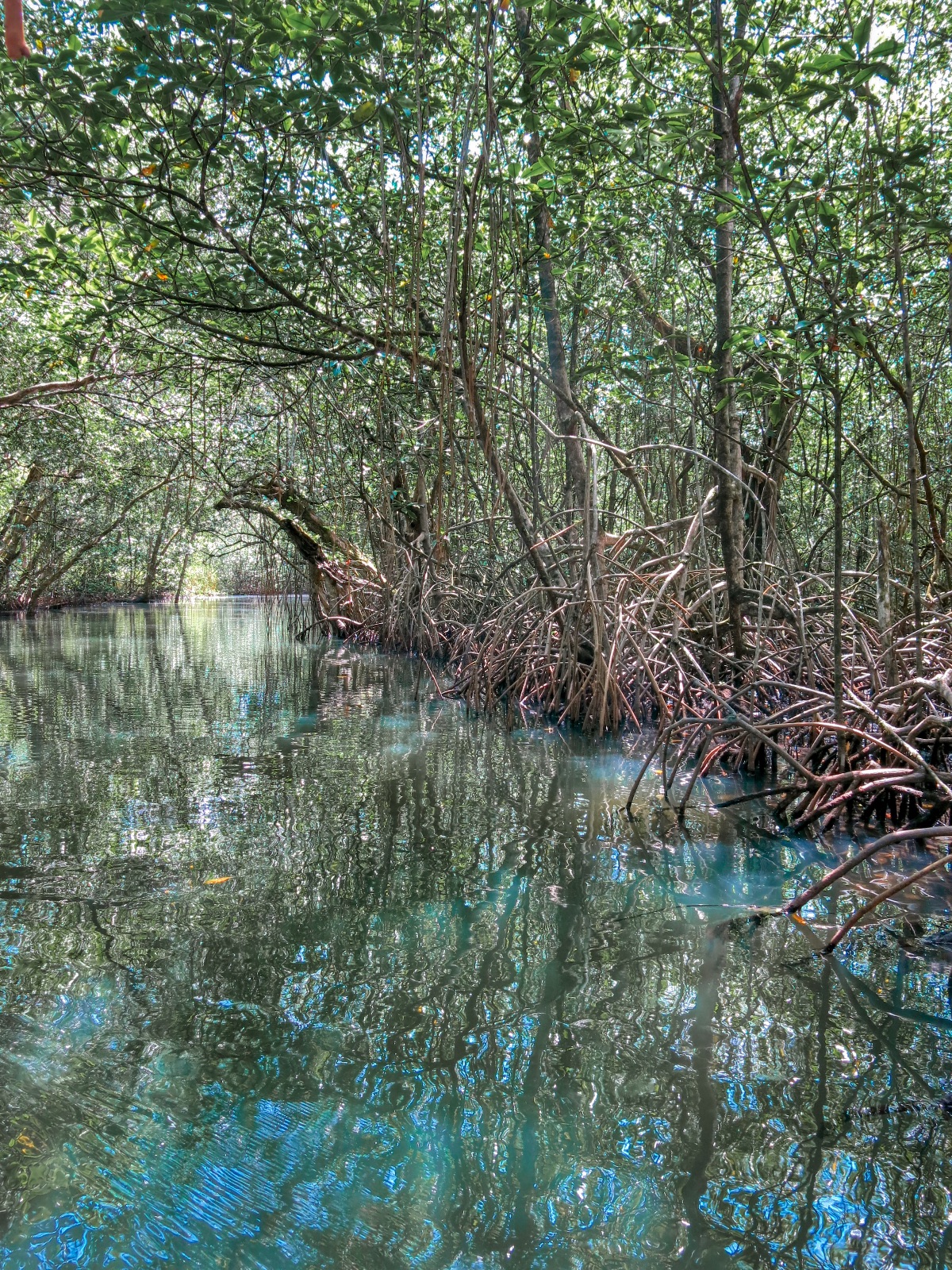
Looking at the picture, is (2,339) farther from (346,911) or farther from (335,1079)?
(335,1079)

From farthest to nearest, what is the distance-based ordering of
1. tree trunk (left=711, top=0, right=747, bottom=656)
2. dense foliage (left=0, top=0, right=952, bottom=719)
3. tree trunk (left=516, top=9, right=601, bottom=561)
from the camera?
tree trunk (left=516, top=9, right=601, bottom=561), tree trunk (left=711, top=0, right=747, bottom=656), dense foliage (left=0, top=0, right=952, bottom=719)

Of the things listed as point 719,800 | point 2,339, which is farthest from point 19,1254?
point 2,339

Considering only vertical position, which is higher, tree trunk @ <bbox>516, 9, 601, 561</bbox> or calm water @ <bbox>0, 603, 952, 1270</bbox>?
tree trunk @ <bbox>516, 9, 601, 561</bbox>

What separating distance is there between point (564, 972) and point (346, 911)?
27.2 inches

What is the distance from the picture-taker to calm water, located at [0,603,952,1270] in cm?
122

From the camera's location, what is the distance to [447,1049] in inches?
65.2

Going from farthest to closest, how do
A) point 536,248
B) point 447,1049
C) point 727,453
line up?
point 536,248
point 727,453
point 447,1049

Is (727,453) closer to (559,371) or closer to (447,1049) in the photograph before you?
(559,371)

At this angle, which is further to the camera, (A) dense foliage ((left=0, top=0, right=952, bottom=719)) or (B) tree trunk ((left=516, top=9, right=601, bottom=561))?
(B) tree trunk ((left=516, top=9, right=601, bottom=561))

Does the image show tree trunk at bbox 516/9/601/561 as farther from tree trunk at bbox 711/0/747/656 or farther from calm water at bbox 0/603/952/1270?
calm water at bbox 0/603/952/1270

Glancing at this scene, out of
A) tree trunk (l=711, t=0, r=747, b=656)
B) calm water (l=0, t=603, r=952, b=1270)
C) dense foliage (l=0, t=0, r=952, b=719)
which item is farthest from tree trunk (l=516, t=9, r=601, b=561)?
calm water (l=0, t=603, r=952, b=1270)

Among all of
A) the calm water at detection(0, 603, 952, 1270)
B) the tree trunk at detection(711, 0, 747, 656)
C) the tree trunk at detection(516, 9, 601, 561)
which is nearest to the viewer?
the calm water at detection(0, 603, 952, 1270)

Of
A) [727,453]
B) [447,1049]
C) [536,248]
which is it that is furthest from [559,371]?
[447,1049]

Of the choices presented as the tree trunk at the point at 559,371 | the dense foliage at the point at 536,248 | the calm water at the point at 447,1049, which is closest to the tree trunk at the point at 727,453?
the dense foliage at the point at 536,248
